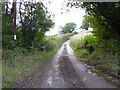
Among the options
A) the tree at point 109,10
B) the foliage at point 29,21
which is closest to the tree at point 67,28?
the foliage at point 29,21

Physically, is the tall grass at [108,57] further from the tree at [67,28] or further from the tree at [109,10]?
the tree at [67,28]

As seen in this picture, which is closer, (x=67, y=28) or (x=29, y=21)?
(x=29, y=21)

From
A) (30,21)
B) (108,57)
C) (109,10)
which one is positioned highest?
(109,10)

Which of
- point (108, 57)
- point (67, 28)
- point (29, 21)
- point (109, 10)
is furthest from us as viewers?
point (67, 28)

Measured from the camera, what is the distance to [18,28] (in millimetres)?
24562

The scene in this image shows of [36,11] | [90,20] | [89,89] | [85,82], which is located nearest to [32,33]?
[36,11]

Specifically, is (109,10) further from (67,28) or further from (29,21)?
→ (67,28)

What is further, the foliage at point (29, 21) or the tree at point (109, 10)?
the foliage at point (29, 21)

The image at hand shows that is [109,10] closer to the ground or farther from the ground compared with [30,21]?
farther from the ground

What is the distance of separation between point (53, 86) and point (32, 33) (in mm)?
14984

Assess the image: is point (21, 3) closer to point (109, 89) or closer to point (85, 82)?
point (85, 82)

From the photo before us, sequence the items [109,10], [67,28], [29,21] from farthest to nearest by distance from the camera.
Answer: [67,28] < [29,21] < [109,10]

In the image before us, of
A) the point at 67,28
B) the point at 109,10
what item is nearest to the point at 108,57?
the point at 109,10

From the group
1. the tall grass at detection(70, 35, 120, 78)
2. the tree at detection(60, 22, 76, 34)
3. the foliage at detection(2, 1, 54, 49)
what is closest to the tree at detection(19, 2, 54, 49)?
the foliage at detection(2, 1, 54, 49)
